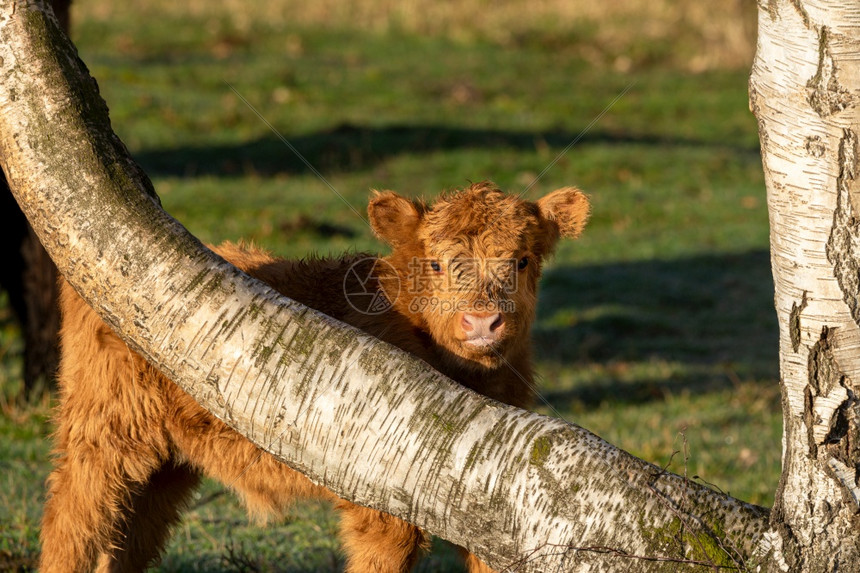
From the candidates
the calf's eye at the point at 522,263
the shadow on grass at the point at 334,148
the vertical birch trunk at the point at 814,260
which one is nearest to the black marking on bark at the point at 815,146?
the vertical birch trunk at the point at 814,260

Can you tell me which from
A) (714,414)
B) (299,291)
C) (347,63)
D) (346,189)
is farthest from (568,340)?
(347,63)

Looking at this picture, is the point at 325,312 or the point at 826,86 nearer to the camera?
the point at 826,86

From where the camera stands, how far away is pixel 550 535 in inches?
128

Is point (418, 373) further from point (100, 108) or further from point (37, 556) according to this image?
point (37, 556)

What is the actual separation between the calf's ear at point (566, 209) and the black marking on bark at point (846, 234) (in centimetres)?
300

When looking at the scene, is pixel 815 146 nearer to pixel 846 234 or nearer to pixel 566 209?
pixel 846 234

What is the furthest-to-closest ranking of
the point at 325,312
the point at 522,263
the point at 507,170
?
the point at 507,170, the point at 522,263, the point at 325,312

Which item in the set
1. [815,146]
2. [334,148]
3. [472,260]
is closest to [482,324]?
[472,260]

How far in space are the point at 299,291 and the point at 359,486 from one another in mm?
2130

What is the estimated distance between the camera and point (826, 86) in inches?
120

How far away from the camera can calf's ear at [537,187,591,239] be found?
6133 mm

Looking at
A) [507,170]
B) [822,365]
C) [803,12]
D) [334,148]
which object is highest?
[803,12]

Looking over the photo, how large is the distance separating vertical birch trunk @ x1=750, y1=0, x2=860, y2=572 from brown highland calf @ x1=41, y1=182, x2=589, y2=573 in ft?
6.95

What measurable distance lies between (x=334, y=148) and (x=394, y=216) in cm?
1407
